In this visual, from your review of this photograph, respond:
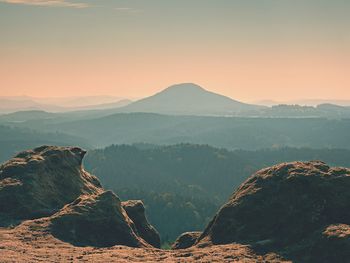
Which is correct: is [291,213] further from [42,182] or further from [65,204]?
[42,182]

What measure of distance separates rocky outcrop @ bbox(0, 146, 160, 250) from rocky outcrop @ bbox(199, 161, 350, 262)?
13.0 m

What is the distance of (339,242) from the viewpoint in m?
47.8

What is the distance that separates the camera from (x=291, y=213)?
56.8 meters

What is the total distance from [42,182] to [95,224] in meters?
14.8

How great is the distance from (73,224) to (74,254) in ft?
31.4

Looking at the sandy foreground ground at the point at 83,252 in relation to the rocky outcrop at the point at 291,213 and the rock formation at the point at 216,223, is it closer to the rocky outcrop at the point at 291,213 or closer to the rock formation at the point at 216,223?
the rock formation at the point at 216,223

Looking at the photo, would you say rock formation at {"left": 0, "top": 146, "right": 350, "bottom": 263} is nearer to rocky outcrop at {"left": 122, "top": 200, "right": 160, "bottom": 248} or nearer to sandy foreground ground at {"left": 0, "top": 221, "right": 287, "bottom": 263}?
sandy foreground ground at {"left": 0, "top": 221, "right": 287, "bottom": 263}

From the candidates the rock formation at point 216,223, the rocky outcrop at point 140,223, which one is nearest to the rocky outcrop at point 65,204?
the rocky outcrop at point 140,223

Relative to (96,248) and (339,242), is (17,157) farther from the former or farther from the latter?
(339,242)

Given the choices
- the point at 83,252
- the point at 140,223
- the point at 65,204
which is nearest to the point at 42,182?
the point at 65,204

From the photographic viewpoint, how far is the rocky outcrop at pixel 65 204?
62.9m

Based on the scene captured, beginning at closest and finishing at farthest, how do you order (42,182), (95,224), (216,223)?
(216,223)
(95,224)
(42,182)

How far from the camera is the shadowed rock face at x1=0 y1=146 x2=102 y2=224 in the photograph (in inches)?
2731

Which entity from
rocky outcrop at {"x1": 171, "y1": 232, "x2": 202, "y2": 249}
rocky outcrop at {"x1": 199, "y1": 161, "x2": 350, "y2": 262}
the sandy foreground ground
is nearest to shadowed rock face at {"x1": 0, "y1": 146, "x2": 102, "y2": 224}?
the sandy foreground ground
